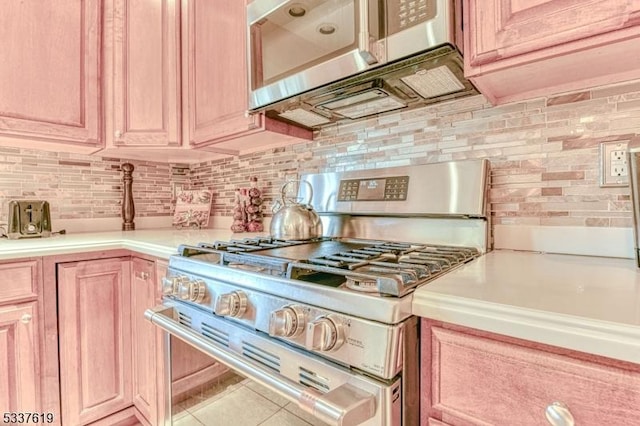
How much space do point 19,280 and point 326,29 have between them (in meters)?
1.33

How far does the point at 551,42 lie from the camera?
0.68 metres

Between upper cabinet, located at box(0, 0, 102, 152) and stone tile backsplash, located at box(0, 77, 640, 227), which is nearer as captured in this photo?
stone tile backsplash, located at box(0, 77, 640, 227)

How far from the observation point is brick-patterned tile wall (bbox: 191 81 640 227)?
0.86 m

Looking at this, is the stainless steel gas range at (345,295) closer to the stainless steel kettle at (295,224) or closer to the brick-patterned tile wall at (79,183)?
the stainless steel kettle at (295,224)

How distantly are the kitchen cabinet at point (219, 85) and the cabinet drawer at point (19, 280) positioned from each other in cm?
79

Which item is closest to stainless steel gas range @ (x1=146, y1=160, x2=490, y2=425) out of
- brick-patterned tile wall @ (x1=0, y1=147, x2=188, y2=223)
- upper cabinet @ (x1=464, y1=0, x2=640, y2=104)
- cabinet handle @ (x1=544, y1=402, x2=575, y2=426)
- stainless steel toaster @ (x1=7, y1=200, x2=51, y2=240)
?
cabinet handle @ (x1=544, y1=402, x2=575, y2=426)

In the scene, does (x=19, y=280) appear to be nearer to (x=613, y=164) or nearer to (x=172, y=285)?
→ (x=172, y=285)

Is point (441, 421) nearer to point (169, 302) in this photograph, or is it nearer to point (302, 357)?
point (302, 357)

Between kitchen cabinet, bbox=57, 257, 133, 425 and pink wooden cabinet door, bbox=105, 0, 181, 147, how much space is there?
0.62 meters

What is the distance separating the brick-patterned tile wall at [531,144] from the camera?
0.86 meters

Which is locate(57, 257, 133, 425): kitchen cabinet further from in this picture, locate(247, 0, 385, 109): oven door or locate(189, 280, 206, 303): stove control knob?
locate(247, 0, 385, 109): oven door

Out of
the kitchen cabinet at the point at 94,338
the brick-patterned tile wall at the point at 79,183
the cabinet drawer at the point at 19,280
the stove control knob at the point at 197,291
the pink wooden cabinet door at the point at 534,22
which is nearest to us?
the pink wooden cabinet door at the point at 534,22

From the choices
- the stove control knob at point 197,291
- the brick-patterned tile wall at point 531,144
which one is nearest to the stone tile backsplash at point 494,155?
the brick-patterned tile wall at point 531,144

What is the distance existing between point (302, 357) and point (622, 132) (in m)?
0.96
